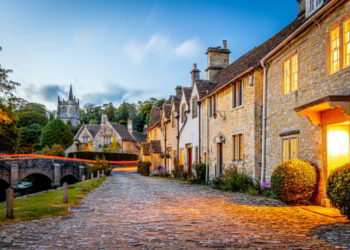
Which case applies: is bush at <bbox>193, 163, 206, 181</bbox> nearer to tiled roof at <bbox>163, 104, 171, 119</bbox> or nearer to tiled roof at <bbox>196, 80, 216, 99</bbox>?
tiled roof at <bbox>196, 80, 216, 99</bbox>

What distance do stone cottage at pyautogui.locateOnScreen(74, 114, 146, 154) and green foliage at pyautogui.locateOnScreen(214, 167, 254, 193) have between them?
173 feet

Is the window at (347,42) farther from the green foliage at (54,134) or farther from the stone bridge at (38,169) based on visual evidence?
the green foliage at (54,134)

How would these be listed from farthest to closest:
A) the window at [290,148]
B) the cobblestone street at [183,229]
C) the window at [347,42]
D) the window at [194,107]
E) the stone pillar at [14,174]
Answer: the stone pillar at [14,174] < the window at [194,107] < the window at [290,148] < the window at [347,42] < the cobblestone street at [183,229]

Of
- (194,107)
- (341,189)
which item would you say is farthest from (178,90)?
(341,189)

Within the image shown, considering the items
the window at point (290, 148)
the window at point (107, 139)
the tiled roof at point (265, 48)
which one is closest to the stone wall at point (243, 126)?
the tiled roof at point (265, 48)

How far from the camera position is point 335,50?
10258mm

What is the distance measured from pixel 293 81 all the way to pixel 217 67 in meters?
13.8

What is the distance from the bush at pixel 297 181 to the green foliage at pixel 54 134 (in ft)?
222

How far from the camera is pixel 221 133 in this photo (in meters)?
20.5

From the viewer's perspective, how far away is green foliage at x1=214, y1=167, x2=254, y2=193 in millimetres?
16078

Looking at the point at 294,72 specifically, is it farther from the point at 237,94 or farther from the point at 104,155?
the point at 104,155

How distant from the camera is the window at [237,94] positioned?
1819 cm

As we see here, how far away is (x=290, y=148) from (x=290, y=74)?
278 cm

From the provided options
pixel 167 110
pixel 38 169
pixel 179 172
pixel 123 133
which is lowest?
pixel 38 169
